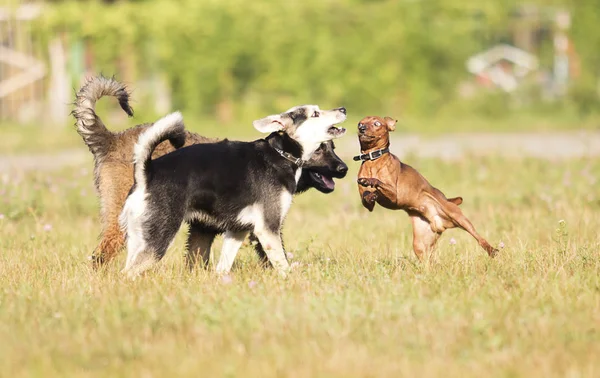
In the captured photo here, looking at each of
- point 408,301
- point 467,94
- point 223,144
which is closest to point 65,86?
point 467,94

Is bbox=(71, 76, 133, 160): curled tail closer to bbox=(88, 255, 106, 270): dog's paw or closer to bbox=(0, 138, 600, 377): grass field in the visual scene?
bbox=(88, 255, 106, 270): dog's paw

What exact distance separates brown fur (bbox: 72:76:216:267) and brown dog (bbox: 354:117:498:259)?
1.78m

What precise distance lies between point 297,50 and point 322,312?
19.0 m

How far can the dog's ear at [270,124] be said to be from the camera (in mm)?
7000

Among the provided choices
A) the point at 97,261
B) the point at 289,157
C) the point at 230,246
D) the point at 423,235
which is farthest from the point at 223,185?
the point at 423,235

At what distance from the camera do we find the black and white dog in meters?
6.51

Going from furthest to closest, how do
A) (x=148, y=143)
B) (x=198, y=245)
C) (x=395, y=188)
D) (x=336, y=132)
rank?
1. (x=198, y=245)
2. (x=336, y=132)
3. (x=395, y=188)
4. (x=148, y=143)

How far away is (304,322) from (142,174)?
1893mm

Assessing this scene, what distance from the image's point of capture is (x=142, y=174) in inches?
256

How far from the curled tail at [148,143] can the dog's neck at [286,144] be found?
78cm

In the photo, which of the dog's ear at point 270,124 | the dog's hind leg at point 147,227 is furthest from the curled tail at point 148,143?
the dog's ear at point 270,124

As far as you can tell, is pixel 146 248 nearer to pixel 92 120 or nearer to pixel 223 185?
pixel 223 185

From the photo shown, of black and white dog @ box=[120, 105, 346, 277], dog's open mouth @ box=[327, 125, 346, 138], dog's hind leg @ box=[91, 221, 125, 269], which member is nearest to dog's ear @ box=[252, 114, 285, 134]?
black and white dog @ box=[120, 105, 346, 277]

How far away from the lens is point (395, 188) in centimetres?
685
